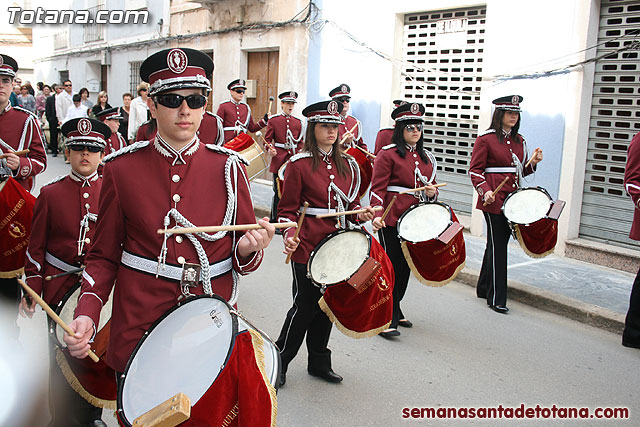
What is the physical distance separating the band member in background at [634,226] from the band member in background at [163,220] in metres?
3.83

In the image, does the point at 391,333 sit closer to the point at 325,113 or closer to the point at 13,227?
the point at 325,113

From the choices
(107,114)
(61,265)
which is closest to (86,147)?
(61,265)

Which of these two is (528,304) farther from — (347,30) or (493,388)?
(347,30)

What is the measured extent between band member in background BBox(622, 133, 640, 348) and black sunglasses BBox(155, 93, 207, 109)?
4031mm

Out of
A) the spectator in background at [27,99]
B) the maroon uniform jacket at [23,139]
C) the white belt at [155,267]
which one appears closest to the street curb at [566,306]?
the white belt at [155,267]

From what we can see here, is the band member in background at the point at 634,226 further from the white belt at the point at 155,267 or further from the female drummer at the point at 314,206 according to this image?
the white belt at the point at 155,267

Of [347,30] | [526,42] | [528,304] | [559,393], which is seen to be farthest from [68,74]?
[559,393]

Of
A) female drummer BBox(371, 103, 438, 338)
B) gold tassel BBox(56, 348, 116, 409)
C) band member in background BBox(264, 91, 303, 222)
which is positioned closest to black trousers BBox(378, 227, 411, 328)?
female drummer BBox(371, 103, 438, 338)

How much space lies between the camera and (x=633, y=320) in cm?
548

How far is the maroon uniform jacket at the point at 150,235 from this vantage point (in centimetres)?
255

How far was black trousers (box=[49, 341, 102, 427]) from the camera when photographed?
11.4 ft

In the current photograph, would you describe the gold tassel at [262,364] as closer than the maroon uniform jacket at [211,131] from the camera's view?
Yes

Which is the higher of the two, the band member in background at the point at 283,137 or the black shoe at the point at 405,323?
the band member in background at the point at 283,137

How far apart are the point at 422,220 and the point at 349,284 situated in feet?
4.98
